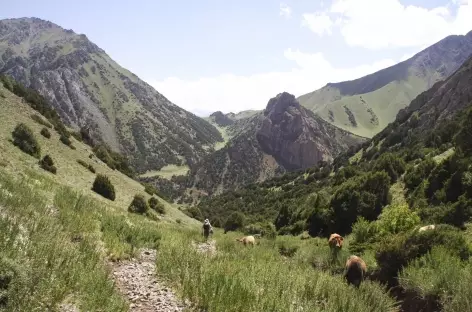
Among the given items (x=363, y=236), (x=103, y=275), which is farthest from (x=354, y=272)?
(x=103, y=275)

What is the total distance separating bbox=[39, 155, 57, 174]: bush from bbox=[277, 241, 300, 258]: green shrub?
19.2 metres

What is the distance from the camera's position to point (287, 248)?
17.8m

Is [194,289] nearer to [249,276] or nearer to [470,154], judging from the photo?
[249,276]

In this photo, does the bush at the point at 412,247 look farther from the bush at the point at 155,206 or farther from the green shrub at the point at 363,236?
the bush at the point at 155,206

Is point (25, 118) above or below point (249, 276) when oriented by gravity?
above

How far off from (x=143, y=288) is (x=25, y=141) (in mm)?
27310

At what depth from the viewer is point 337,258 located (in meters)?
13.4

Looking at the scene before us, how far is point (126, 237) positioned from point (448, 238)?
10028 millimetres

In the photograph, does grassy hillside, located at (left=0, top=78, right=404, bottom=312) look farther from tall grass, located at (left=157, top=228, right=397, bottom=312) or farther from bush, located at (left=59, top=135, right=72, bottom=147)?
bush, located at (left=59, top=135, right=72, bottom=147)

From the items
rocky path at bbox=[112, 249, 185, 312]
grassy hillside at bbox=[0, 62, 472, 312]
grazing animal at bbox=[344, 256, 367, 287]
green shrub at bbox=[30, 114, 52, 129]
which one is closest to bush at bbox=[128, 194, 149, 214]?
grassy hillside at bbox=[0, 62, 472, 312]

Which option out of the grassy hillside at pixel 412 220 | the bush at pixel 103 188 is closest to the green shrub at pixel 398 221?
the grassy hillside at pixel 412 220

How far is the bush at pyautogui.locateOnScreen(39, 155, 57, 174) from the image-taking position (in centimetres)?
2780

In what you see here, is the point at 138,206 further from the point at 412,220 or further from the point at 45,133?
the point at 412,220

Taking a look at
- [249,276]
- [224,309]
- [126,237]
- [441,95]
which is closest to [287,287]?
[249,276]
